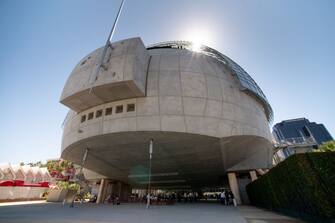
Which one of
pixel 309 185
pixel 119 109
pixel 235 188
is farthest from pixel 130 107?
pixel 235 188

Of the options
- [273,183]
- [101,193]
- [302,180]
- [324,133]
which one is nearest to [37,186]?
[101,193]

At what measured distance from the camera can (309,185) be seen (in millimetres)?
7344

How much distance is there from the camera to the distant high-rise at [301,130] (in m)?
128

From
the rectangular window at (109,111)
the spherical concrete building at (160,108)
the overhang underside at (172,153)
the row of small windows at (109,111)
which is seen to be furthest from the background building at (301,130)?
the rectangular window at (109,111)

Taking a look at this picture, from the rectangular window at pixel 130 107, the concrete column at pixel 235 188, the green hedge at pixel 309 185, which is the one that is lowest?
the green hedge at pixel 309 185

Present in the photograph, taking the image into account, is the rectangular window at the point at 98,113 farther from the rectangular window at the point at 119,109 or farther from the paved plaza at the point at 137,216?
the paved plaza at the point at 137,216

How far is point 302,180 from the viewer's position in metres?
7.88

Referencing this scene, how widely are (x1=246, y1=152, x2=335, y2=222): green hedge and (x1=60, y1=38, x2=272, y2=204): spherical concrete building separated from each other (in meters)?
6.94

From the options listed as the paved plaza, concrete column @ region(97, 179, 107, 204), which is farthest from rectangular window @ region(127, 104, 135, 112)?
concrete column @ region(97, 179, 107, 204)

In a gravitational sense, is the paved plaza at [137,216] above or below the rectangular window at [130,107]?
below

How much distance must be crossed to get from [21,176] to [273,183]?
55.7 m

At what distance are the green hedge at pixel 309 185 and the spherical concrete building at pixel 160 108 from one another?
694 cm

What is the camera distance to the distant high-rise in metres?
128

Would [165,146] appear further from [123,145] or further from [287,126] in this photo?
[287,126]
